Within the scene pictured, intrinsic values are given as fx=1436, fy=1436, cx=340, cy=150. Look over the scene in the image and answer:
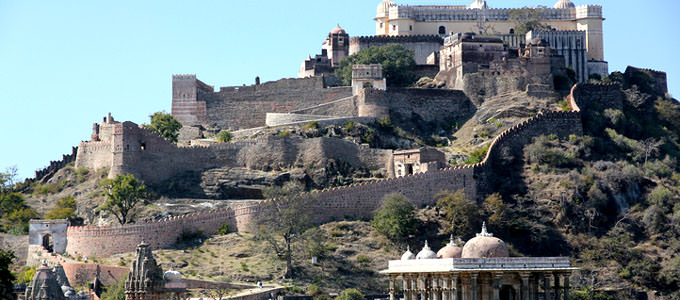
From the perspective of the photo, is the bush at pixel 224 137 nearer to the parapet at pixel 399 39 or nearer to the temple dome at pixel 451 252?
the parapet at pixel 399 39

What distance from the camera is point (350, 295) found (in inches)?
2795

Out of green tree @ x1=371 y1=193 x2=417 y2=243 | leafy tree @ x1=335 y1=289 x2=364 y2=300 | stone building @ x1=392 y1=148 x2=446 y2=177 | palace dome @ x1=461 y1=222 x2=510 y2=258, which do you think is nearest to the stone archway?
palace dome @ x1=461 y1=222 x2=510 y2=258

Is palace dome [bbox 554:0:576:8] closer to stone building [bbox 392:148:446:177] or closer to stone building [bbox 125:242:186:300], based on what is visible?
stone building [bbox 392:148:446:177]

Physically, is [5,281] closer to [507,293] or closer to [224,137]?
[507,293]

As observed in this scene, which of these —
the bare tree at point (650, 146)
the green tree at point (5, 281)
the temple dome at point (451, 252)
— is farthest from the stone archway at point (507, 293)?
the bare tree at point (650, 146)

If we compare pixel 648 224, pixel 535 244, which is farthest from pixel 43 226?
pixel 648 224

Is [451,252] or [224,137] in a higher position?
[224,137]

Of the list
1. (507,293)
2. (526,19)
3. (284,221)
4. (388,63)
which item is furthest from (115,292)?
(526,19)

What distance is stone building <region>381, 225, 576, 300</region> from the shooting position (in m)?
54.3

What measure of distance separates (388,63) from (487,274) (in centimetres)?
4782

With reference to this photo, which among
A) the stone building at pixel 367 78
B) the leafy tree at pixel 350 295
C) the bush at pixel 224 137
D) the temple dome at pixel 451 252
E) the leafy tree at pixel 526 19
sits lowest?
the leafy tree at pixel 350 295

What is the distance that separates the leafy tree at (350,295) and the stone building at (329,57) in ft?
111

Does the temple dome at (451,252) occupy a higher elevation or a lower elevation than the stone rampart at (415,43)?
lower

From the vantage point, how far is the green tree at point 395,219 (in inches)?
3091
